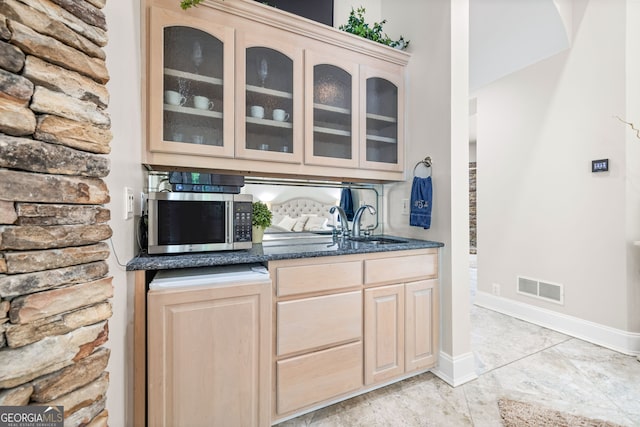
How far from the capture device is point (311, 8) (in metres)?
2.29

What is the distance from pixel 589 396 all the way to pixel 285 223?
2215 millimetres

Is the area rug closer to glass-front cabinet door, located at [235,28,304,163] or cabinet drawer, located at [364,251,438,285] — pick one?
cabinet drawer, located at [364,251,438,285]

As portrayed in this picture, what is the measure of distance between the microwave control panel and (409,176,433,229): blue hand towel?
46.9 inches

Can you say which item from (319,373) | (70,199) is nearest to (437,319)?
(319,373)

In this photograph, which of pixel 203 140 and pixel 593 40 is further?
pixel 593 40

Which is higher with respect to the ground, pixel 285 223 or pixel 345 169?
pixel 345 169

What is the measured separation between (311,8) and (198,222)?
202 cm

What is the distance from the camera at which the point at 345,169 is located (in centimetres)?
200

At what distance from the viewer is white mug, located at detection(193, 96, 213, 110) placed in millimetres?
1597

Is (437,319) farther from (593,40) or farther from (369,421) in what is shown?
(593,40)

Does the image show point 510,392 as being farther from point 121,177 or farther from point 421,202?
point 121,177

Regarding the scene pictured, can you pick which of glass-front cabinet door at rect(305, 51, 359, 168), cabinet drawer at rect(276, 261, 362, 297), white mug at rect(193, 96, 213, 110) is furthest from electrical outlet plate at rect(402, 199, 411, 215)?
white mug at rect(193, 96, 213, 110)

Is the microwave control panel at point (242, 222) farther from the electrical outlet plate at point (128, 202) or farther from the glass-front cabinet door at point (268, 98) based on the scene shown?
the electrical outlet plate at point (128, 202)

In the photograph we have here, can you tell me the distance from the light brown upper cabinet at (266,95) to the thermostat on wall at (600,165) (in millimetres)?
1730
